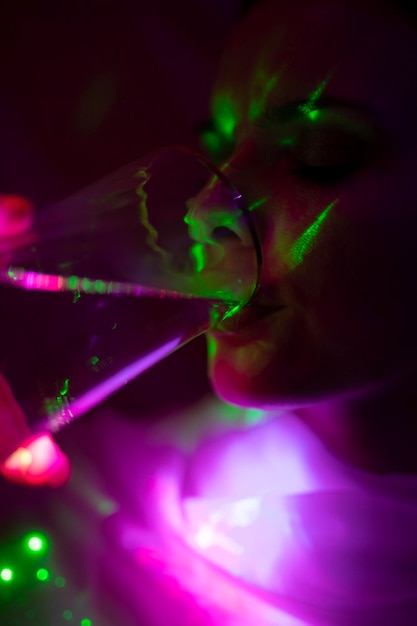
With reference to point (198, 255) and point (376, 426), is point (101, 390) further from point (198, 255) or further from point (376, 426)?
point (376, 426)

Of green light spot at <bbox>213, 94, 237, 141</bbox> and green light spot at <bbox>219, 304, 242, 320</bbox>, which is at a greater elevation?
green light spot at <bbox>213, 94, 237, 141</bbox>

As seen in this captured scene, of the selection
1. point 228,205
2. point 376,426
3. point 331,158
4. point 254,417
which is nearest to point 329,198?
point 331,158

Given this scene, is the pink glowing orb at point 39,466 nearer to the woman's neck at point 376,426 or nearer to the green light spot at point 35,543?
the green light spot at point 35,543

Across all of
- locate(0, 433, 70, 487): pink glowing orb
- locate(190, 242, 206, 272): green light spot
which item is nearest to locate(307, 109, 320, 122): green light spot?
locate(190, 242, 206, 272): green light spot

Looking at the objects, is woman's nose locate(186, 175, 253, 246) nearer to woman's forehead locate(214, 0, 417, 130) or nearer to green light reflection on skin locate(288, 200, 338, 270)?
green light reflection on skin locate(288, 200, 338, 270)

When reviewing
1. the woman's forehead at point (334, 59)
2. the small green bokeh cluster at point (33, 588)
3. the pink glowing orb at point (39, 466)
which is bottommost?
the small green bokeh cluster at point (33, 588)

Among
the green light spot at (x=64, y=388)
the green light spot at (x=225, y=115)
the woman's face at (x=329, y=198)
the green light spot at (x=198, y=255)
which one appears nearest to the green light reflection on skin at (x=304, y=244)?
the woman's face at (x=329, y=198)

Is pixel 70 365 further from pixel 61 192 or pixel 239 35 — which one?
pixel 61 192
